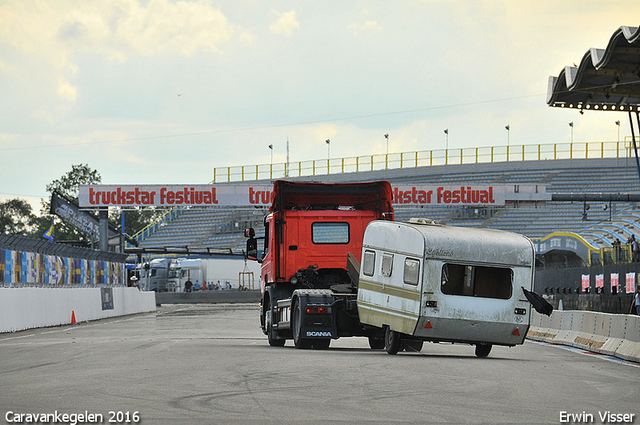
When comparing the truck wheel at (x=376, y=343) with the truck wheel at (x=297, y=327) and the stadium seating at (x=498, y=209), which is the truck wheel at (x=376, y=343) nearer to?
the truck wheel at (x=297, y=327)

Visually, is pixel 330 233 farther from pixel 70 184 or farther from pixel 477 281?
pixel 70 184

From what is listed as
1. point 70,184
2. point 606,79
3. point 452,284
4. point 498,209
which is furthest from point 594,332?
point 70,184

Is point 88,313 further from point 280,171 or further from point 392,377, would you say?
point 280,171

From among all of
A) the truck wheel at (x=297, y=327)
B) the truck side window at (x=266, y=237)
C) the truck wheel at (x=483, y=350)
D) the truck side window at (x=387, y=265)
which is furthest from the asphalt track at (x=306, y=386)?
the truck side window at (x=266, y=237)

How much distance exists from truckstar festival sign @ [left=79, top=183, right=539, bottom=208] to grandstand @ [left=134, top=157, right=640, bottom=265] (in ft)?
5.85

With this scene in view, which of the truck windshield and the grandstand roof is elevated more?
the grandstand roof

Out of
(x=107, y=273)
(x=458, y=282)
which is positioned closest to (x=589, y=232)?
(x=107, y=273)

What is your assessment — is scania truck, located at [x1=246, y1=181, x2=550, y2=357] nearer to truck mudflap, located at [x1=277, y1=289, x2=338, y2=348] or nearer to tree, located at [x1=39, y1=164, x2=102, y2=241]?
truck mudflap, located at [x1=277, y1=289, x2=338, y2=348]

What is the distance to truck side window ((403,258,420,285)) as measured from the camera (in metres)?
16.3

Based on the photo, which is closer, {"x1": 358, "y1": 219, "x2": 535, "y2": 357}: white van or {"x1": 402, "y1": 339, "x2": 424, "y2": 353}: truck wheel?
{"x1": 358, "y1": 219, "x2": 535, "y2": 357}: white van

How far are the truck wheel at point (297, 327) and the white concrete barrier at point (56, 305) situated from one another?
32.6 ft

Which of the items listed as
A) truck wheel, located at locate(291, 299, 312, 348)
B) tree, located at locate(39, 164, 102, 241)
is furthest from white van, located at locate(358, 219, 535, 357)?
tree, located at locate(39, 164, 102, 241)

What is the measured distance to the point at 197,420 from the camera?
8352 mm

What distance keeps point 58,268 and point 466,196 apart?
28441mm
